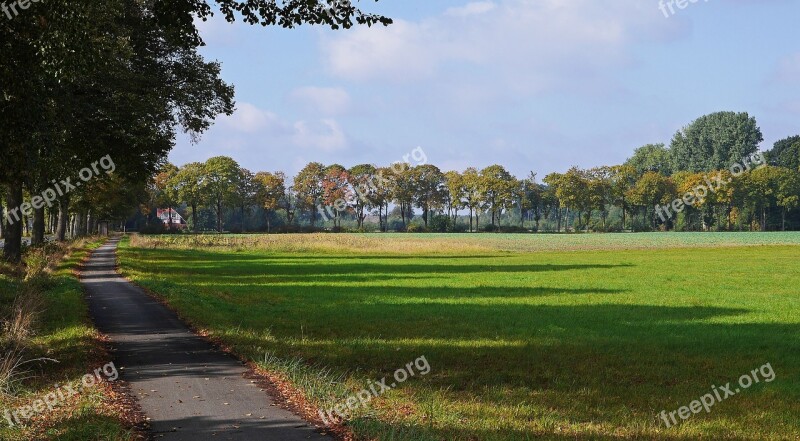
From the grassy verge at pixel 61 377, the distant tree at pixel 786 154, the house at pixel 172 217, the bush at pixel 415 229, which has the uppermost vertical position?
the distant tree at pixel 786 154

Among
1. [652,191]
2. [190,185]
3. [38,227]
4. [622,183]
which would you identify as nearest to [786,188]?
[652,191]

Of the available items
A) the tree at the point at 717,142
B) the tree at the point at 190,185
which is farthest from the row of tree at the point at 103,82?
the tree at the point at 717,142

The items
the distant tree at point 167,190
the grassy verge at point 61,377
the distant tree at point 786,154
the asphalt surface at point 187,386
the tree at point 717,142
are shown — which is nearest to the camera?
Answer: the grassy verge at point 61,377

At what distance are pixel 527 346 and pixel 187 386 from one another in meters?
8.41

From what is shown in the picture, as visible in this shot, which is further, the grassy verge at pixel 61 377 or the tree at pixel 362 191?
the tree at pixel 362 191

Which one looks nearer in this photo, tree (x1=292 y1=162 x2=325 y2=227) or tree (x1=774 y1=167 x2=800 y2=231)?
tree (x1=774 y1=167 x2=800 y2=231)

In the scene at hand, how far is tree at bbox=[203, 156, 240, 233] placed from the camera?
133325 millimetres

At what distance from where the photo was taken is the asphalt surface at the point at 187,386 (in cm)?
902

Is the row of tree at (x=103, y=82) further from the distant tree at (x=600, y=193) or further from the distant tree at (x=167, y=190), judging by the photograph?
the distant tree at (x=600, y=193)

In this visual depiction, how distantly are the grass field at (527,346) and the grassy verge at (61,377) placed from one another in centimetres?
285

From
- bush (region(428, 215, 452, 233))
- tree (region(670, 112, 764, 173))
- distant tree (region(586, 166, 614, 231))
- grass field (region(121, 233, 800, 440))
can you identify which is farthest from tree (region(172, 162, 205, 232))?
tree (region(670, 112, 764, 173))

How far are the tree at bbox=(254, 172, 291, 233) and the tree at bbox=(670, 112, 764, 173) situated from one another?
348 feet

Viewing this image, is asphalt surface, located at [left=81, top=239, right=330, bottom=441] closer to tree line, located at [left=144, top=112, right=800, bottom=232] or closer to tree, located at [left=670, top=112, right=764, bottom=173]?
tree line, located at [left=144, top=112, right=800, bottom=232]

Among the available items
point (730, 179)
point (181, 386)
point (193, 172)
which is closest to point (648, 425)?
point (181, 386)
